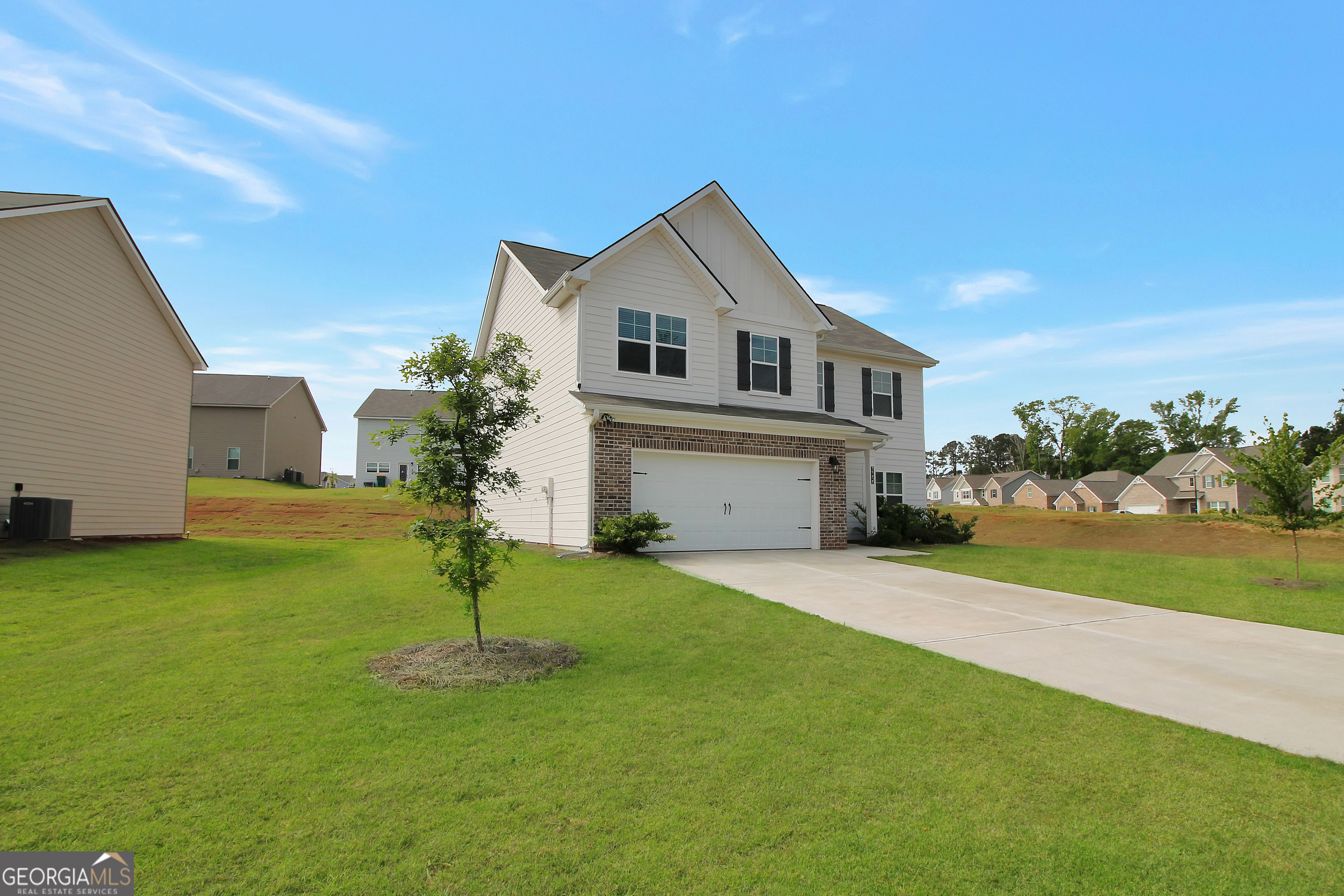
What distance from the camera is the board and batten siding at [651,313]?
14469 millimetres

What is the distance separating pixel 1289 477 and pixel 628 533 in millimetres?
12392

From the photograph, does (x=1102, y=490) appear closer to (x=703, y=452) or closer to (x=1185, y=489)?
(x=1185, y=489)

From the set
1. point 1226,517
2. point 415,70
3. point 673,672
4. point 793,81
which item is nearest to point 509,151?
point 415,70

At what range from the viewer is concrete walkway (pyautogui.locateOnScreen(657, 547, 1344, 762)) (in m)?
4.92

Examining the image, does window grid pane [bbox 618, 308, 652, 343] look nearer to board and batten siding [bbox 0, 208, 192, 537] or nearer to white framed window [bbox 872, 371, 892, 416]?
white framed window [bbox 872, 371, 892, 416]

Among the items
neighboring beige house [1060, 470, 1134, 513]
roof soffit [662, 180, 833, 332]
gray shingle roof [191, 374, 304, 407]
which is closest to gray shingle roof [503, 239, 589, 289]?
roof soffit [662, 180, 833, 332]

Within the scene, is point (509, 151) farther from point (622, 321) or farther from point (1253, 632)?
point (1253, 632)

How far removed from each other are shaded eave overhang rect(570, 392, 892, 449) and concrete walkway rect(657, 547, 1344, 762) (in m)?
3.60

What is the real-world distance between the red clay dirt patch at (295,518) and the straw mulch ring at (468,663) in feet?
55.6

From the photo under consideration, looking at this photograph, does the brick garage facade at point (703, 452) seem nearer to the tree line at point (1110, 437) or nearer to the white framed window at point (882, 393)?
the white framed window at point (882, 393)

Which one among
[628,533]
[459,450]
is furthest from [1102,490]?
[459,450]

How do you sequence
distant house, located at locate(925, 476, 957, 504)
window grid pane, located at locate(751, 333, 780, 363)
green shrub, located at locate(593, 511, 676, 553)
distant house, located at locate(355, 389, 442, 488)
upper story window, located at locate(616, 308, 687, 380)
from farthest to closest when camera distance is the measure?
1. distant house, located at locate(925, 476, 957, 504)
2. distant house, located at locate(355, 389, 442, 488)
3. window grid pane, located at locate(751, 333, 780, 363)
4. upper story window, located at locate(616, 308, 687, 380)
5. green shrub, located at locate(593, 511, 676, 553)

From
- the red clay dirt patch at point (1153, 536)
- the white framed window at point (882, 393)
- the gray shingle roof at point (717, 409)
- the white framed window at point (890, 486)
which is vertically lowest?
the red clay dirt patch at point (1153, 536)

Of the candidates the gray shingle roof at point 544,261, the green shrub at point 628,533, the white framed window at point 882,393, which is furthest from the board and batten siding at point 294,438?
the white framed window at point 882,393
